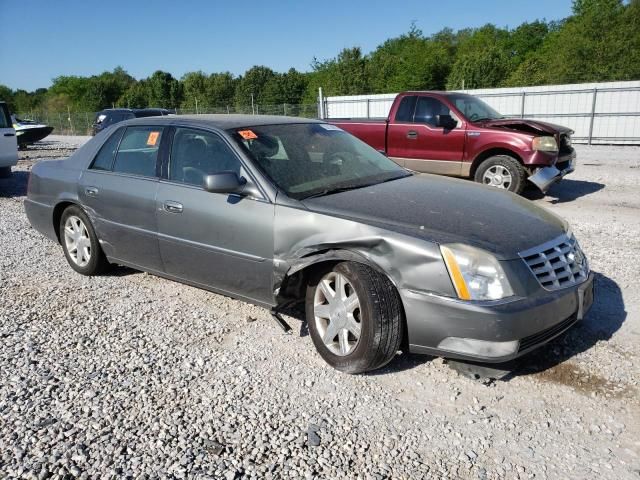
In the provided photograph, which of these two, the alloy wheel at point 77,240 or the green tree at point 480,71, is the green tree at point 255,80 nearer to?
the green tree at point 480,71

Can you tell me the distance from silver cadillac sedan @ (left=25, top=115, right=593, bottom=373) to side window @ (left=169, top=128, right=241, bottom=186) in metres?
0.01

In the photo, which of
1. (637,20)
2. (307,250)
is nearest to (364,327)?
(307,250)

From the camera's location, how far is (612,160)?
14164 millimetres

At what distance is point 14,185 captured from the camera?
12219 mm

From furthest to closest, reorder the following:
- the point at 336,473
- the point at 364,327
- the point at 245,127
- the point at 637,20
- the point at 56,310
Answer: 1. the point at 637,20
2. the point at 56,310
3. the point at 245,127
4. the point at 364,327
5. the point at 336,473

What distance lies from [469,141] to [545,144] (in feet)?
4.03

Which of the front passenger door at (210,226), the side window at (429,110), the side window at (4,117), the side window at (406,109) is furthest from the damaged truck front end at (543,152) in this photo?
the side window at (4,117)

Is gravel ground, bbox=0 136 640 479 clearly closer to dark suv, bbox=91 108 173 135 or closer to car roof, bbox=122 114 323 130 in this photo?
car roof, bbox=122 114 323 130

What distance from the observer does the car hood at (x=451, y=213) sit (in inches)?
119

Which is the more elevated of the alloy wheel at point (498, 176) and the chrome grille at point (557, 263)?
the chrome grille at point (557, 263)

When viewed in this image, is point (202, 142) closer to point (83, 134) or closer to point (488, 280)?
point (488, 280)

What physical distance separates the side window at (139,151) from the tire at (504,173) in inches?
226

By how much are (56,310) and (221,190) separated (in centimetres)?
201

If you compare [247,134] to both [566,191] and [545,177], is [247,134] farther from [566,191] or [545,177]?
[566,191]
